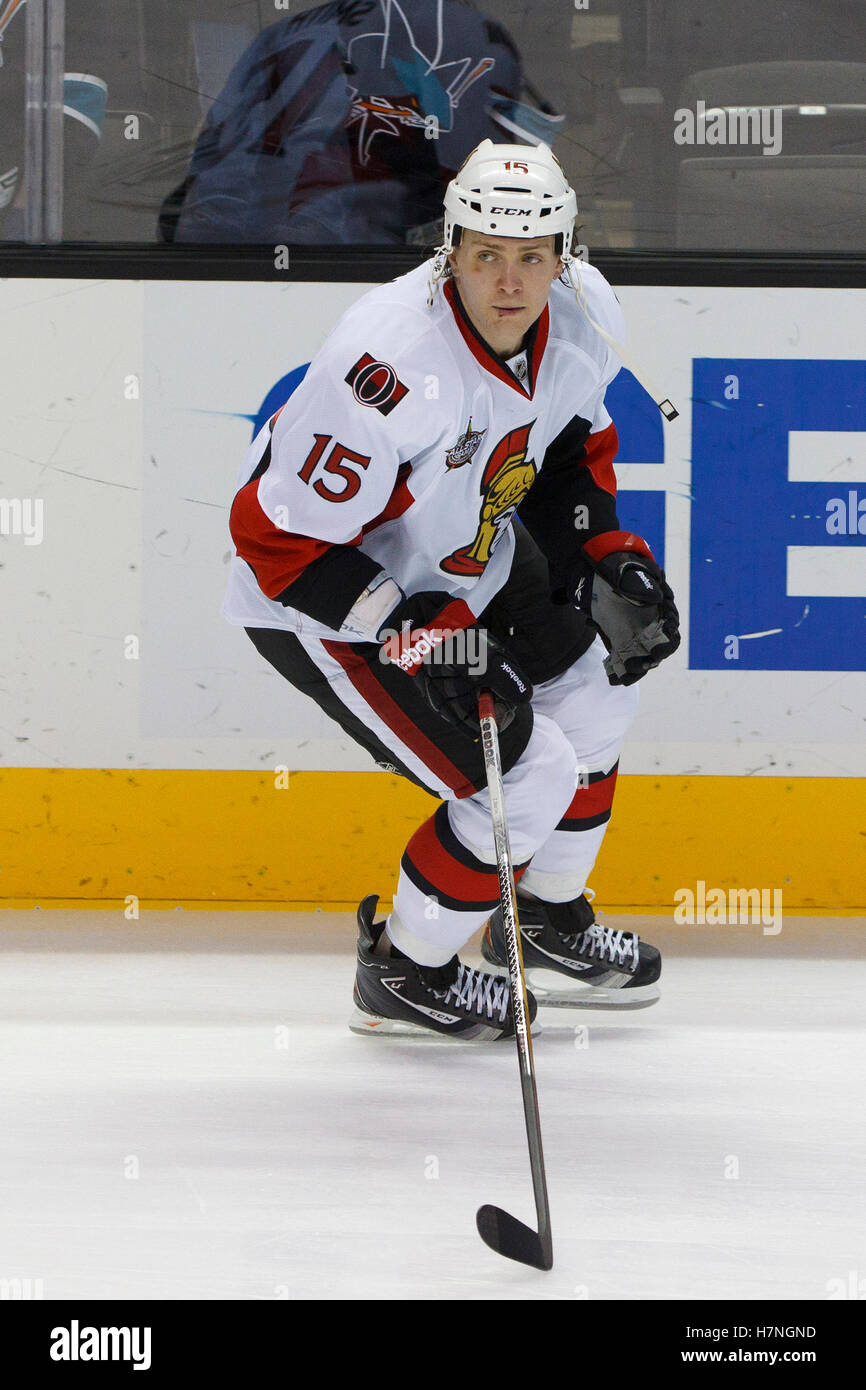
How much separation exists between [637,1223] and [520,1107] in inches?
16.1

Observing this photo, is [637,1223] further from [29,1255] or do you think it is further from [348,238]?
[348,238]

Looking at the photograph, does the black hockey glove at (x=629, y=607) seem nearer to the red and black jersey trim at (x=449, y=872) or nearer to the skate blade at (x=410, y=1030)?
the red and black jersey trim at (x=449, y=872)

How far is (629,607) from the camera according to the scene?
7.68 ft

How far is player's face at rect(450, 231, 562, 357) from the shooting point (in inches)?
81.4

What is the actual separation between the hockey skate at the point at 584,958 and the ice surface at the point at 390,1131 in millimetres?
41

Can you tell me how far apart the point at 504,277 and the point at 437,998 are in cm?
103

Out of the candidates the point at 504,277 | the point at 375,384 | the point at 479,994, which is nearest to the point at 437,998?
the point at 479,994

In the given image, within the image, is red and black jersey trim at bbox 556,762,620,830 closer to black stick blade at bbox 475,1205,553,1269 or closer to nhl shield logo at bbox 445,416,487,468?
nhl shield logo at bbox 445,416,487,468

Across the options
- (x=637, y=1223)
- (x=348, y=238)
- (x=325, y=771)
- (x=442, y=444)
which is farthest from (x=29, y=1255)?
(x=348, y=238)

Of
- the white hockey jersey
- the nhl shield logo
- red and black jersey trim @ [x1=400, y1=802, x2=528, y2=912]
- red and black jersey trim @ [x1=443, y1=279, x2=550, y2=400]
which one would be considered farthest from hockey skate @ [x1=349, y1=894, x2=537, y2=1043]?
red and black jersey trim @ [x1=443, y1=279, x2=550, y2=400]

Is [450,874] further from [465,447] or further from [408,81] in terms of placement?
[408,81]

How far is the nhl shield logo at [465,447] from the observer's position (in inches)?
85.7

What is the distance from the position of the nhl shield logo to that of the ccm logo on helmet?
0.13 m
